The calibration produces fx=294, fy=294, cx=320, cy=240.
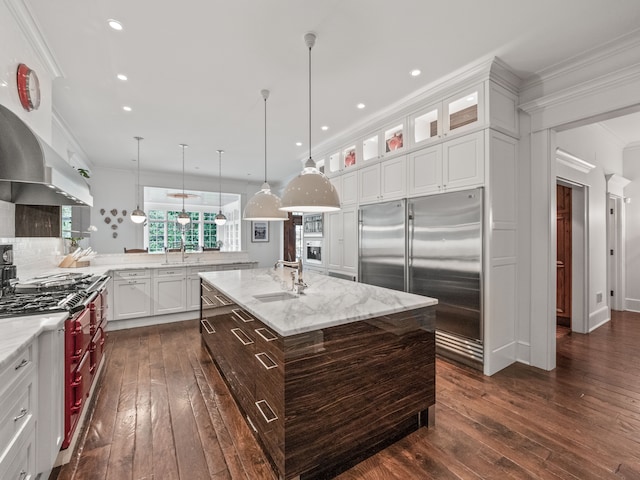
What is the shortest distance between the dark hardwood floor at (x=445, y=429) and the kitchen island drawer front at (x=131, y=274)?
1.47 meters

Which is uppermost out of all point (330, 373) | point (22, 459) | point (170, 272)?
point (170, 272)

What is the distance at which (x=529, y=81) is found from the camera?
3.03 m

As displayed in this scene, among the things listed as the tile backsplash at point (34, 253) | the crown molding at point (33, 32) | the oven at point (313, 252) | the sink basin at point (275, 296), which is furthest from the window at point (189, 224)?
the sink basin at point (275, 296)

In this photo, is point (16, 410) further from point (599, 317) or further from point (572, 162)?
point (599, 317)

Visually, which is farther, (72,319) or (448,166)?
(448,166)

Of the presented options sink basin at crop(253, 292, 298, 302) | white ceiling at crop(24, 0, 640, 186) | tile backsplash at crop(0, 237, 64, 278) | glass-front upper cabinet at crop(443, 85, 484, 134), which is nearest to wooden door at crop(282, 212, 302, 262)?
white ceiling at crop(24, 0, 640, 186)

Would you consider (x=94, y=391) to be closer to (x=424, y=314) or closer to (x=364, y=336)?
(x=364, y=336)

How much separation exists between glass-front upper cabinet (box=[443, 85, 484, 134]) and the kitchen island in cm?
197

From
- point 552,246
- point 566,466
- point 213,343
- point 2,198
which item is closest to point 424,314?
point 566,466

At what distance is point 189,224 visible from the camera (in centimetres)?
1081

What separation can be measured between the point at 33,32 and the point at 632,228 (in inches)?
327

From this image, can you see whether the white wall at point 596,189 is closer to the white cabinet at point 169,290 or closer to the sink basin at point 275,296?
the sink basin at point 275,296

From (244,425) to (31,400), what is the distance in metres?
1.22

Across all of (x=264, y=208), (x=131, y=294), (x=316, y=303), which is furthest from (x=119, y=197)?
(x=316, y=303)
